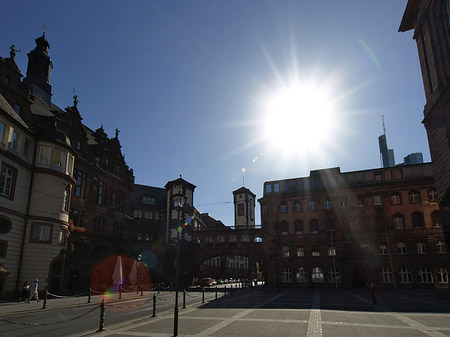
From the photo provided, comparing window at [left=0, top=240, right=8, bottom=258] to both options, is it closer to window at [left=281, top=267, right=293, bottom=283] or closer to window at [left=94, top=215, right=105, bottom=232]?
window at [left=94, top=215, right=105, bottom=232]

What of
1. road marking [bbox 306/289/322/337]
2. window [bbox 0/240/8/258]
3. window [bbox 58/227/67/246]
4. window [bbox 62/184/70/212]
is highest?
window [bbox 62/184/70/212]

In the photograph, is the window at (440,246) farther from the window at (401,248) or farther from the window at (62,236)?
the window at (62,236)

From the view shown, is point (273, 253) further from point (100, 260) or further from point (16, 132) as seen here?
point (16, 132)

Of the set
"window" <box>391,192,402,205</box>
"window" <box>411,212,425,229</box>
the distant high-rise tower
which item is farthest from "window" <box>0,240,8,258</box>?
the distant high-rise tower

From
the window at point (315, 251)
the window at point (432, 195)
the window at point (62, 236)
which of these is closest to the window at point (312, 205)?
the window at point (315, 251)

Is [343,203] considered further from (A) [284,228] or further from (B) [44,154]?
(B) [44,154]

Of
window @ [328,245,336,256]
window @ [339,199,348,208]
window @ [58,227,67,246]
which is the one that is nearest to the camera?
window @ [58,227,67,246]

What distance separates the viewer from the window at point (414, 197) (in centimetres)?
4541

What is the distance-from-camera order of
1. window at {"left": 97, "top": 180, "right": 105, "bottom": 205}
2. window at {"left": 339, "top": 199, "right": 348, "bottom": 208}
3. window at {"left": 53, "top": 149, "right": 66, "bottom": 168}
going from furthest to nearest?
1. window at {"left": 339, "top": 199, "right": 348, "bottom": 208}
2. window at {"left": 97, "top": 180, "right": 105, "bottom": 205}
3. window at {"left": 53, "top": 149, "right": 66, "bottom": 168}

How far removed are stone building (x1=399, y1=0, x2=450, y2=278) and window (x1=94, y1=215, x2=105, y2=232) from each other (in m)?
35.1

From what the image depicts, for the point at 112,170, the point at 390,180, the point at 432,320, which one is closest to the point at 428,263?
the point at 390,180

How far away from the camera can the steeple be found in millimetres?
39469

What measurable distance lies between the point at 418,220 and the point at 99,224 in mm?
40692

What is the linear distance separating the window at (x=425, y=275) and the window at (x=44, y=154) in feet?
145
